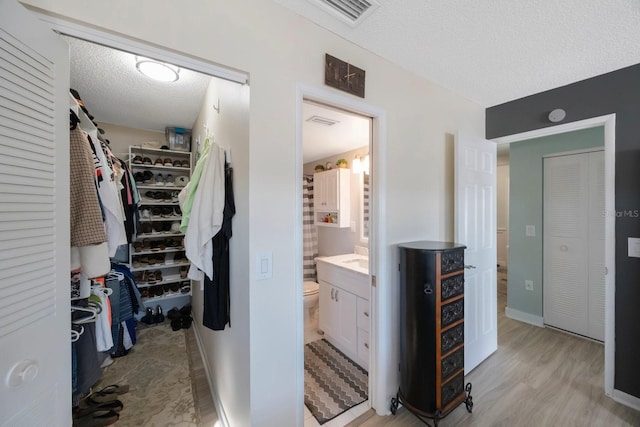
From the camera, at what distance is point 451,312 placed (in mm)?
1554

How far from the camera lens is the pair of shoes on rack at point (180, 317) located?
2.86m

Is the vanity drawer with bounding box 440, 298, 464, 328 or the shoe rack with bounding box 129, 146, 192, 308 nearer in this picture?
the vanity drawer with bounding box 440, 298, 464, 328

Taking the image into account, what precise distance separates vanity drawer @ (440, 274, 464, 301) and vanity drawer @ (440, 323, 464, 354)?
23 cm

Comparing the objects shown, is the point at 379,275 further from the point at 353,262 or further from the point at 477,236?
the point at 477,236

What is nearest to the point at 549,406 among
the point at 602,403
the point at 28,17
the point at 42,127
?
the point at 602,403

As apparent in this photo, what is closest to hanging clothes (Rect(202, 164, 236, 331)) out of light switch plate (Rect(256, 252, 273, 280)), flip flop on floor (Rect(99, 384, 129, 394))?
light switch plate (Rect(256, 252, 273, 280))

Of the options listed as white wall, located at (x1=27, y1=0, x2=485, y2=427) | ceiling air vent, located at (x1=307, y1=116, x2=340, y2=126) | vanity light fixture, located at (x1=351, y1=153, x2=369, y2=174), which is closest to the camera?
white wall, located at (x1=27, y1=0, x2=485, y2=427)

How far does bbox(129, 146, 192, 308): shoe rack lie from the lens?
293cm

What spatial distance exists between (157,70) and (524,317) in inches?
180

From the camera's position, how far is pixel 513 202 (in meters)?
3.08

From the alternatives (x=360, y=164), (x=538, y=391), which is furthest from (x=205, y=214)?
(x=538, y=391)

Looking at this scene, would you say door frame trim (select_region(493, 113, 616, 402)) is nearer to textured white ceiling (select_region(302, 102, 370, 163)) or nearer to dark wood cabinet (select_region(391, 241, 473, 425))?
dark wood cabinet (select_region(391, 241, 473, 425))

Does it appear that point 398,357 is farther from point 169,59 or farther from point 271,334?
point 169,59

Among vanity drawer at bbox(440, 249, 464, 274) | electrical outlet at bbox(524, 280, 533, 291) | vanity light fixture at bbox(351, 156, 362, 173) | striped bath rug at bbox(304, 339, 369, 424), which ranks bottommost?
striped bath rug at bbox(304, 339, 369, 424)
